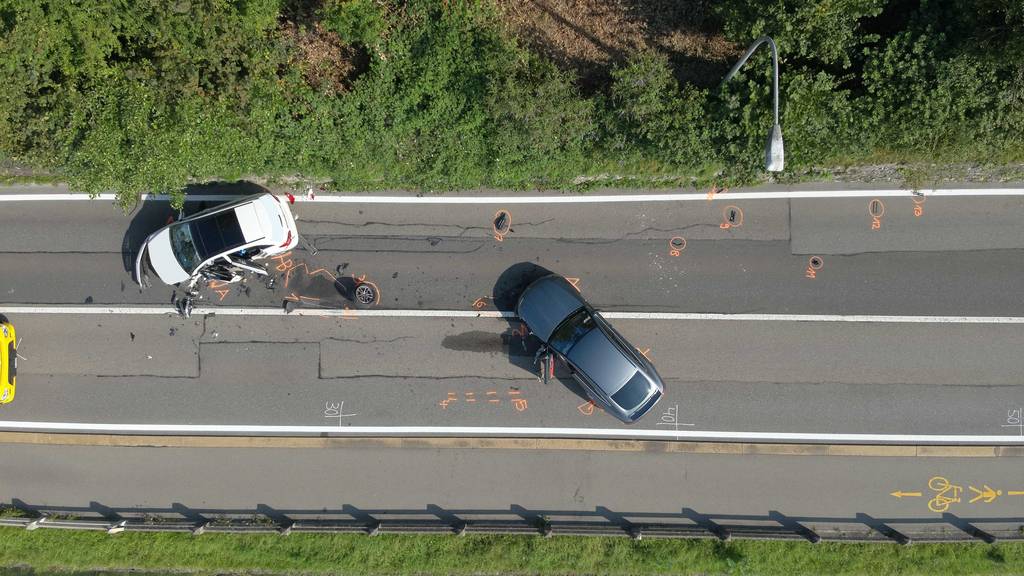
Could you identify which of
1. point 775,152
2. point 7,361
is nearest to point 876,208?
point 775,152

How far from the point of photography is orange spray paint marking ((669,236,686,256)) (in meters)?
14.3

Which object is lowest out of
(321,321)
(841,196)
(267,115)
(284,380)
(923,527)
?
(923,527)

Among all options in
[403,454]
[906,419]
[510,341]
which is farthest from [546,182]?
[906,419]

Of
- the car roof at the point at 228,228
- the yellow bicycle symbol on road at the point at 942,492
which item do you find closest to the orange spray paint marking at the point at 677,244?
the yellow bicycle symbol on road at the point at 942,492

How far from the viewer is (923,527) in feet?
47.4

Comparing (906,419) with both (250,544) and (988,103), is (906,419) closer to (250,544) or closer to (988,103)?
(988,103)

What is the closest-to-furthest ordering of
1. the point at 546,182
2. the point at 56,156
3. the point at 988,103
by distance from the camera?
the point at 988,103
the point at 56,156
the point at 546,182

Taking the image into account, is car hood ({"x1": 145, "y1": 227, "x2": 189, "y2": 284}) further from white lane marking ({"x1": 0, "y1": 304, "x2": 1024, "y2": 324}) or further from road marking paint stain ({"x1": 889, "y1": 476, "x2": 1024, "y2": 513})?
road marking paint stain ({"x1": 889, "y1": 476, "x2": 1024, "y2": 513})

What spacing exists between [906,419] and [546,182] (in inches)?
445

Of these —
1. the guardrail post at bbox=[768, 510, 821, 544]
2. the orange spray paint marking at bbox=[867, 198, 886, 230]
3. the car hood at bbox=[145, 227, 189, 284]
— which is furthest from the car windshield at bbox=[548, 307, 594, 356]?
the car hood at bbox=[145, 227, 189, 284]

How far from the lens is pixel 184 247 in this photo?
45.1 feet

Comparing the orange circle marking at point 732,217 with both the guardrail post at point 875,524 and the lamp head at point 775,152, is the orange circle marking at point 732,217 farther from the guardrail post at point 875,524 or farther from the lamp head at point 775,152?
the guardrail post at point 875,524

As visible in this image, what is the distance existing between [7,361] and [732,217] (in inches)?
767

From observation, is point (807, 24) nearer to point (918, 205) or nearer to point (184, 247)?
point (918, 205)
